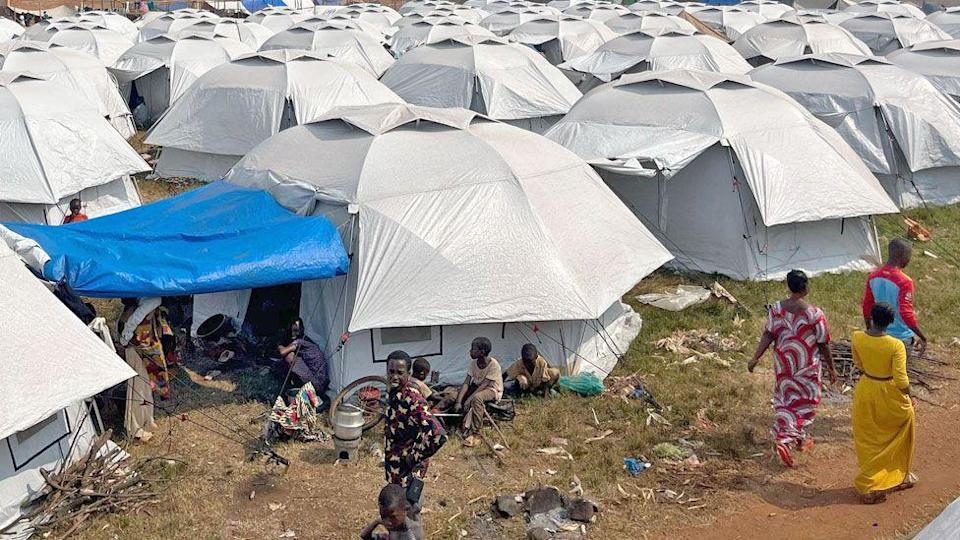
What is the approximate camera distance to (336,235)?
9.45m

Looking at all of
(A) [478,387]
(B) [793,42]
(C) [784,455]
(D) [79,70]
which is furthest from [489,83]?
(C) [784,455]

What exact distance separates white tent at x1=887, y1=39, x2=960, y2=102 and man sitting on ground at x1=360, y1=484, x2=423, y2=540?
16.7m

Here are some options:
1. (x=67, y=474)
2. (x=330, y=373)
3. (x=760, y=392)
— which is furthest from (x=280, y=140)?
(x=760, y=392)

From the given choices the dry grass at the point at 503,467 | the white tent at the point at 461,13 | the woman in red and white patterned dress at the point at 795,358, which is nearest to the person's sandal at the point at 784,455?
the woman in red and white patterned dress at the point at 795,358

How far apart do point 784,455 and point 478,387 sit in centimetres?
282

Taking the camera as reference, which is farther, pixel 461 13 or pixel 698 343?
pixel 461 13

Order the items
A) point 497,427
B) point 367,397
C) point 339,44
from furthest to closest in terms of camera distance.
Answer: point 339,44
point 367,397
point 497,427

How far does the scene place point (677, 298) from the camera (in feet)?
38.8

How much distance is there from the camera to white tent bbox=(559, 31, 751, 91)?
2217cm

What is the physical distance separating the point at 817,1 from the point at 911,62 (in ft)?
103

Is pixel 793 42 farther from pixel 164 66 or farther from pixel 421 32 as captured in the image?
pixel 164 66

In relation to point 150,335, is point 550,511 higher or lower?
lower

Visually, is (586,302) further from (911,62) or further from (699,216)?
(911,62)

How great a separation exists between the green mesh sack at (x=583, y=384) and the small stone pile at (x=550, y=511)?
1.99 meters
